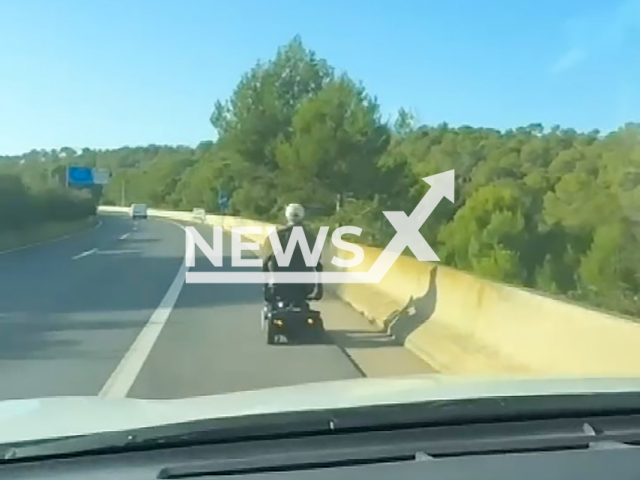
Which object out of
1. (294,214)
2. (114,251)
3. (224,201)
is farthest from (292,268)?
(224,201)

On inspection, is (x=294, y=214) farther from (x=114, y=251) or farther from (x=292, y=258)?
(x=114, y=251)

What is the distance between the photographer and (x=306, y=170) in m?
87.0

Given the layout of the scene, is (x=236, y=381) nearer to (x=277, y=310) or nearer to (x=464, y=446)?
(x=277, y=310)

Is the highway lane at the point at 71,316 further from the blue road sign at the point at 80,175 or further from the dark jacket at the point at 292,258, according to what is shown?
the blue road sign at the point at 80,175

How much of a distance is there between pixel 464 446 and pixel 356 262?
18759 millimetres

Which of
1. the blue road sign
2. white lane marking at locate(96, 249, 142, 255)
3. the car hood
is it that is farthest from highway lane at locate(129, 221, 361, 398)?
the blue road sign

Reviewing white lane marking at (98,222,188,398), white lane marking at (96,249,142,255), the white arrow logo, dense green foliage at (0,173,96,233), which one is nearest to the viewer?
white lane marking at (98,222,188,398)

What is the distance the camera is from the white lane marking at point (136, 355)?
413 inches

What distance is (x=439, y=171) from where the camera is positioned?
243 ft

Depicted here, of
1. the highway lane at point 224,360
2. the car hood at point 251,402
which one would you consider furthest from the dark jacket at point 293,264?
the car hood at point 251,402

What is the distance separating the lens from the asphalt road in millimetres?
10945

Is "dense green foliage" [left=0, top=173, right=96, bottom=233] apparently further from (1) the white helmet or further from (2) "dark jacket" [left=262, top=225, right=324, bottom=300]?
(1) the white helmet

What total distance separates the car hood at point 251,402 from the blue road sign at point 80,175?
305ft

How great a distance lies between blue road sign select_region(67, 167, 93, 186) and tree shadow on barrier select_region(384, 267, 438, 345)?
273ft
